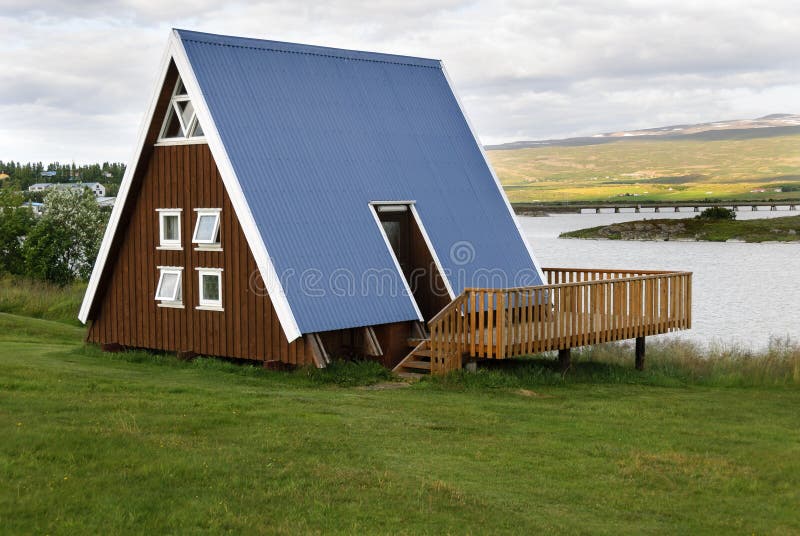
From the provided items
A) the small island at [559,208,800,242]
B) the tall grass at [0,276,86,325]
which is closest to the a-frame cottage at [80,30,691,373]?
the tall grass at [0,276,86,325]

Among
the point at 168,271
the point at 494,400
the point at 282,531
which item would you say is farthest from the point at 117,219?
the point at 282,531

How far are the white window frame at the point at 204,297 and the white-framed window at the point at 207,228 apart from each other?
518mm

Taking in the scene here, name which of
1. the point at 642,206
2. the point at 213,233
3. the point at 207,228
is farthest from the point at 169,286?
the point at 642,206

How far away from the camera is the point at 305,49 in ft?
77.3

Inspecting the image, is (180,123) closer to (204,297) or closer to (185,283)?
(185,283)

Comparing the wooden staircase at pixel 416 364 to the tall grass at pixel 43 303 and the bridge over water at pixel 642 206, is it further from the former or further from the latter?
the bridge over water at pixel 642 206

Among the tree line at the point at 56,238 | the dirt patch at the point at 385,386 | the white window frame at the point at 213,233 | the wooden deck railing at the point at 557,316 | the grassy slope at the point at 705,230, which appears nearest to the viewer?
the dirt patch at the point at 385,386

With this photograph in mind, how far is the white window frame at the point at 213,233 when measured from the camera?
68.3 feet

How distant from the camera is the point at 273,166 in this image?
2077 centimetres

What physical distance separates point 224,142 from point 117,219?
13.3 feet

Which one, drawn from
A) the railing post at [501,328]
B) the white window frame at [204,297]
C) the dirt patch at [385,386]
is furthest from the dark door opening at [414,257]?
the white window frame at [204,297]

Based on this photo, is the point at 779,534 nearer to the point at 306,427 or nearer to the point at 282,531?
the point at 282,531

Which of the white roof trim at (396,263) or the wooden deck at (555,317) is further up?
the white roof trim at (396,263)

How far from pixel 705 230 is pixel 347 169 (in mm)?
84308
